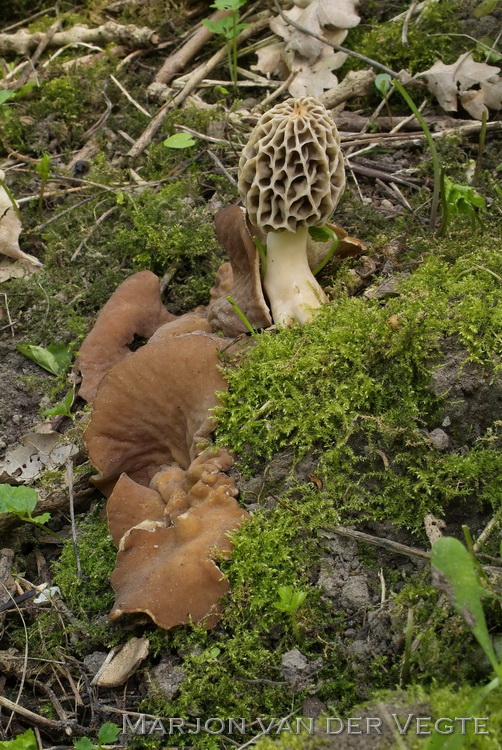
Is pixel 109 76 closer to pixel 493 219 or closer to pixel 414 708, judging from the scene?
pixel 493 219

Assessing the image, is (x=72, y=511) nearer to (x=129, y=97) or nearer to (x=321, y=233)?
(x=321, y=233)

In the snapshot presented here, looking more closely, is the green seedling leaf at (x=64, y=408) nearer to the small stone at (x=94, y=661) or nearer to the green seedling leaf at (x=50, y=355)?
the green seedling leaf at (x=50, y=355)

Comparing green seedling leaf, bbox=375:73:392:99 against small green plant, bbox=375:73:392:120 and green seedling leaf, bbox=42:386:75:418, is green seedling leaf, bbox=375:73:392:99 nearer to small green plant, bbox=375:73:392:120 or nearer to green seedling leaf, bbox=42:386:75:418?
small green plant, bbox=375:73:392:120

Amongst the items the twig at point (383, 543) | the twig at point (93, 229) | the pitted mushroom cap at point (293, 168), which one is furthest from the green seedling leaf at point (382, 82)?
the twig at point (383, 543)

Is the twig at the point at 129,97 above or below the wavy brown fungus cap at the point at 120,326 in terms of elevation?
above

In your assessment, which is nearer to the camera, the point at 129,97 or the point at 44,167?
the point at 44,167

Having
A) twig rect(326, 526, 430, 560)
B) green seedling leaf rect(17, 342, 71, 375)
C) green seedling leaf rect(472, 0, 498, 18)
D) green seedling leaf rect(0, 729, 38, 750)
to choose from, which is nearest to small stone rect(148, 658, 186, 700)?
green seedling leaf rect(0, 729, 38, 750)

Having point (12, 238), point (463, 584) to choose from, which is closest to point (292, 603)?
point (463, 584)
